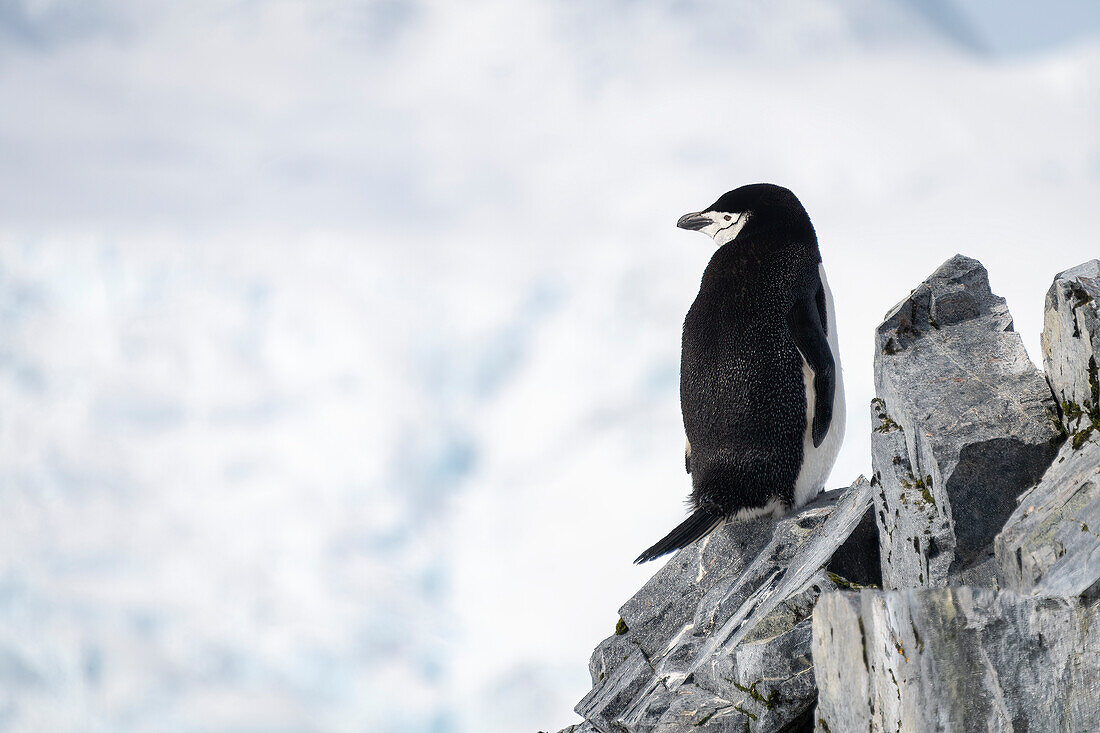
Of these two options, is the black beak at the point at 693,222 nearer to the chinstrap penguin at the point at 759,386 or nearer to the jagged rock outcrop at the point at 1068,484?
the chinstrap penguin at the point at 759,386

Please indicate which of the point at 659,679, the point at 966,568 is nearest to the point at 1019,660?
the point at 966,568

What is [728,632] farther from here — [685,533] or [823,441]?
[823,441]

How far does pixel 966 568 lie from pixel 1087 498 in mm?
826

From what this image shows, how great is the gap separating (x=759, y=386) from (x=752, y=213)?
1.36 m

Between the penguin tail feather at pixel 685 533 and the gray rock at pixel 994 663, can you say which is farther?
the penguin tail feather at pixel 685 533

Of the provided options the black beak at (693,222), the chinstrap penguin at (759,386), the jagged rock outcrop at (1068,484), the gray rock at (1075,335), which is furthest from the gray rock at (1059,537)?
the black beak at (693,222)

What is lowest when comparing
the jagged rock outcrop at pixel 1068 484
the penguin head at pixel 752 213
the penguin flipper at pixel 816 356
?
the jagged rock outcrop at pixel 1068 484

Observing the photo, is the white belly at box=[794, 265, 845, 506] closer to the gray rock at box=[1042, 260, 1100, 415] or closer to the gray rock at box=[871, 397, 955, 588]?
the gray rock at box=[871, 397, 955, 588]

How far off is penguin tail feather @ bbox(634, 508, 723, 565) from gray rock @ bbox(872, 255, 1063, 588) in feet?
5.00

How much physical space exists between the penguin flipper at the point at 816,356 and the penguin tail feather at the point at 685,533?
79cm

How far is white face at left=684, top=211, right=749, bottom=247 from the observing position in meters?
6.32

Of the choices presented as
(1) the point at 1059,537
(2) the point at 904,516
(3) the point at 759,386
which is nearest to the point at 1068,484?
(1) the point at 1059,537

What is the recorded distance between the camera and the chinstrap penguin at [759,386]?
552cm

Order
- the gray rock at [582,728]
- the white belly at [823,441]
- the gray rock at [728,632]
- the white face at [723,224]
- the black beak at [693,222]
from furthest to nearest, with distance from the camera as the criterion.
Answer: the black beak at [693,222] < the white face at [723,224] < the white belly at [823,441] < the gray rock at [582,728] < the gray rock at [728,632]
